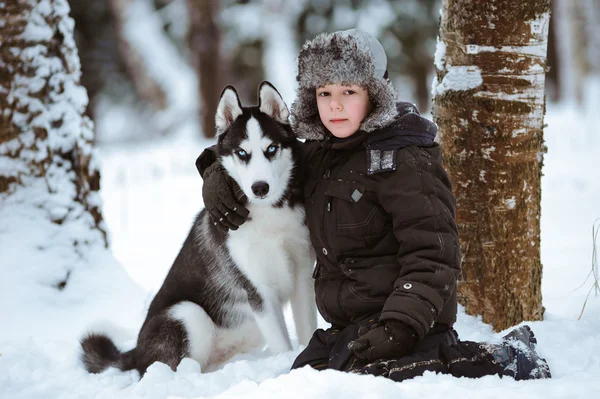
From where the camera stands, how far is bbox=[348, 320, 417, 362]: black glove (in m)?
2.46

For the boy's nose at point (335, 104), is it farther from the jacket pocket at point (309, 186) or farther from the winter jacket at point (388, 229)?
the jacket pocket at point (309, 186)

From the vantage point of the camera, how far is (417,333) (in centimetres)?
248

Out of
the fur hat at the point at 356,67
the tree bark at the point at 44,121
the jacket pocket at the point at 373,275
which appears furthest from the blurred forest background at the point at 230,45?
the jacket pocket at the point at 373,275

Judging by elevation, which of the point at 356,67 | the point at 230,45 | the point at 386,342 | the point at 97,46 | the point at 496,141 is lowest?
the point at 386,342

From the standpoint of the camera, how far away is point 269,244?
3256mm

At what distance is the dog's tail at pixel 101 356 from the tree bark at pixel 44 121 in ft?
3.81

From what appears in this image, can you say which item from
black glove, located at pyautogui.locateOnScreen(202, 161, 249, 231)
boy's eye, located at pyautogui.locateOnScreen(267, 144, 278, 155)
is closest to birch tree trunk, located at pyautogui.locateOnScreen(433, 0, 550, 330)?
boy's eye, located at pyautogui.locateOnScreen(267, 144, 278, 155)

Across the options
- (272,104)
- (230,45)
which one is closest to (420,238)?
(272,104)

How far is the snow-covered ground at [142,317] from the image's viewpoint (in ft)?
7.23

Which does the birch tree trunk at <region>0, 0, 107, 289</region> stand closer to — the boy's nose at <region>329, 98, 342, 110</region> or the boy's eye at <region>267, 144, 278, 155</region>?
the boy's eye at <region>267, 144, 278, 155</region>

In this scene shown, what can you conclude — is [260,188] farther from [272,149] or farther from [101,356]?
[101,356]

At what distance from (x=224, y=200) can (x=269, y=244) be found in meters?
0.33

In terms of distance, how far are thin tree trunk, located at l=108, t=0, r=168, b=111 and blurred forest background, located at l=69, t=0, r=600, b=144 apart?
3 centimetres

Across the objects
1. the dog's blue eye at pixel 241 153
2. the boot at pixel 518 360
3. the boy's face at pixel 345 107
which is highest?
the boy's face at pixel 345 107
